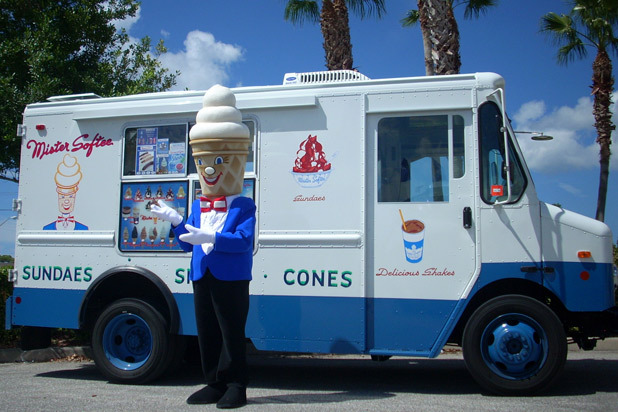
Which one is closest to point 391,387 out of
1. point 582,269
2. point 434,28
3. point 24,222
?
point 582,269

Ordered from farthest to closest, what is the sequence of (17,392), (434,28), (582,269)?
(434,28), (17,392), (582,269)

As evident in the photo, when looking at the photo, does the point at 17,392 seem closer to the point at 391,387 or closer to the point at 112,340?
the point at 112,340

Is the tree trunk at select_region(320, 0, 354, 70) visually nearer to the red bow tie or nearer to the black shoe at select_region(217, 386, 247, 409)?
the red bow tie

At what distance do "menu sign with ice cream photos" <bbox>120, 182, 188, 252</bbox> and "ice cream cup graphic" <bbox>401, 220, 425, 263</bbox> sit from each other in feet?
7.10

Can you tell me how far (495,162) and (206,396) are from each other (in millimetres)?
3216

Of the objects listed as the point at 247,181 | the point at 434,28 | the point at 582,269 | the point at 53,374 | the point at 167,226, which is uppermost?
the point at 434,28

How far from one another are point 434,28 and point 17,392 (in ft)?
26.0

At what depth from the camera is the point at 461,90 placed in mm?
5469

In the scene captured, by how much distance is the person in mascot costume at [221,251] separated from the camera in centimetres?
493

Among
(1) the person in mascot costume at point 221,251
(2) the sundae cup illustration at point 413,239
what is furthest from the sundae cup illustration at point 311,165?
(2) the sundae cup illustration at point 413,239

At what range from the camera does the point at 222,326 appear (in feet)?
16.3

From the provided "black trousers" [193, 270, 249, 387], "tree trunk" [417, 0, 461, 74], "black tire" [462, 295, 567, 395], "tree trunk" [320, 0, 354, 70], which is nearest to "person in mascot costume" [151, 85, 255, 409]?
"black trousers" [193, 270, 249, 387]

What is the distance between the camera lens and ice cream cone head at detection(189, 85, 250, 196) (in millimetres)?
4965

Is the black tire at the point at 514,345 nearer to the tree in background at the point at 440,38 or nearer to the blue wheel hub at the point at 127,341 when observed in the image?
the blue wheel hub at the point at 127,341
